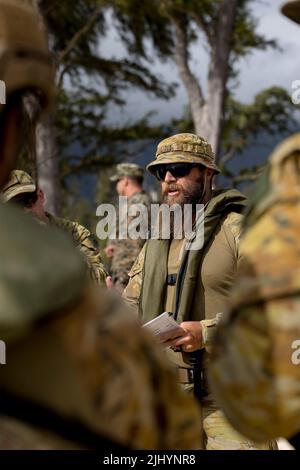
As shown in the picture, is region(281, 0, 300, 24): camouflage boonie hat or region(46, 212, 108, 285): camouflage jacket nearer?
region(281, 0, 300, 24): camouflage boonie hat

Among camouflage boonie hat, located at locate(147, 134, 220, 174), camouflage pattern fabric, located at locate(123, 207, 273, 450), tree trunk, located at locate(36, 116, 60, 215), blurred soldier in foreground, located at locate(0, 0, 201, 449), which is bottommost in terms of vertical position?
camouflage pattern fabric, located at locate(123, 207, 273, 450)

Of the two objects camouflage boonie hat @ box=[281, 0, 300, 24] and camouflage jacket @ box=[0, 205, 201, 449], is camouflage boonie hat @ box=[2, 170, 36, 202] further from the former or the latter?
camouflage jacket @ box=[0, 205, 201, 449]

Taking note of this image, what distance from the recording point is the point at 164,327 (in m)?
3.80

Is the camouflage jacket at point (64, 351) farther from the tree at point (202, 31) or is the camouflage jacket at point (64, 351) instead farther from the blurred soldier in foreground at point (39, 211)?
the tree at point (202, 31)

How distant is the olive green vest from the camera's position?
4.09 metres

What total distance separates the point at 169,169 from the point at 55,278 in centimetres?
328

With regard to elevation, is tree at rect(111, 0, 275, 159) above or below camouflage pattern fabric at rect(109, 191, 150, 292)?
above

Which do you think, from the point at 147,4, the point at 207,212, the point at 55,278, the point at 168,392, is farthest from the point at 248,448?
the point at 147,4

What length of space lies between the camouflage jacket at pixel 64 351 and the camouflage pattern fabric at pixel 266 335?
24 cm

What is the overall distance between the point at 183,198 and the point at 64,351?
10.4ft

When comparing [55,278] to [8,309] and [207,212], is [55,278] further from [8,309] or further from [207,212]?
[207,212]

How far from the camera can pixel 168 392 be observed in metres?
1.44

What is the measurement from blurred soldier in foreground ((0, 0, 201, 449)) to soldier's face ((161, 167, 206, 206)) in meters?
3.03

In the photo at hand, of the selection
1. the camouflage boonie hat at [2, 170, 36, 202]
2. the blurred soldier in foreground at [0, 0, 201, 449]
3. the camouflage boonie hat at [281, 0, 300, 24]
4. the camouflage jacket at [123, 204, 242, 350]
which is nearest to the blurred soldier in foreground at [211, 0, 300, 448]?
the blurred soldier in foreground at [0, 0, 201, 449]
